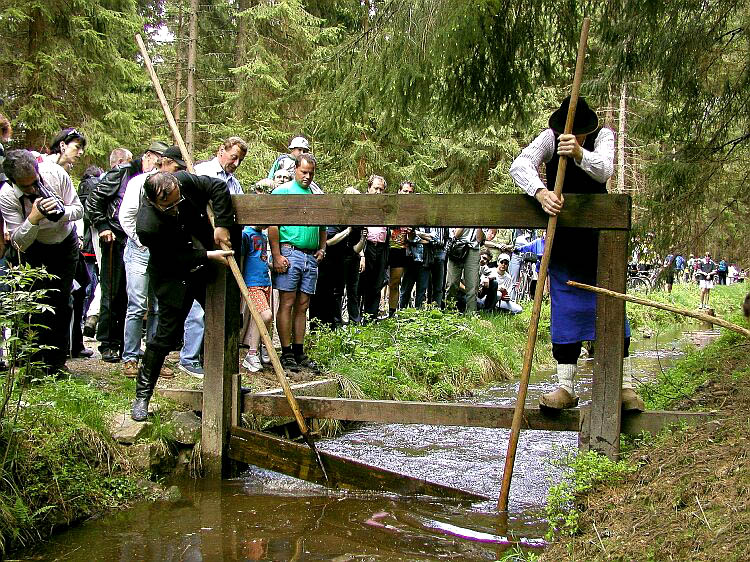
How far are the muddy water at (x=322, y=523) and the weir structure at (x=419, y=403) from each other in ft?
0.89

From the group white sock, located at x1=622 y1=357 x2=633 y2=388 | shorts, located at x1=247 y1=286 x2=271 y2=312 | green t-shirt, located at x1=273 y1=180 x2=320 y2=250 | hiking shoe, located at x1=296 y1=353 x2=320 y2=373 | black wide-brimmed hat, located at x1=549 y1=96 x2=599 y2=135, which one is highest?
black wide-brimmed hat, located at x1=549 y1=96 x2=599 y2=135

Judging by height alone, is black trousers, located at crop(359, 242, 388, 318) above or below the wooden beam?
above

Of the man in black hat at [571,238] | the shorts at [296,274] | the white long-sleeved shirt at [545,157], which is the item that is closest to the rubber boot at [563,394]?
the man in black hat at [571,238]

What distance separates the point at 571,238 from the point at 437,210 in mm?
874

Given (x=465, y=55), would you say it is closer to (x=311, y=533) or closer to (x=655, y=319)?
(x=311, y=533)

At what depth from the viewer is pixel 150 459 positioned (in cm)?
531

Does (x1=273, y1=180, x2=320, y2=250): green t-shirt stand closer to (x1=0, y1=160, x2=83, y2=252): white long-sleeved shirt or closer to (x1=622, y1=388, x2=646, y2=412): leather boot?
(x1=0, y1=160, x2=83, y2=252): white long-sleeved shirt

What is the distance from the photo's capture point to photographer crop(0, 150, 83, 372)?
566 cm

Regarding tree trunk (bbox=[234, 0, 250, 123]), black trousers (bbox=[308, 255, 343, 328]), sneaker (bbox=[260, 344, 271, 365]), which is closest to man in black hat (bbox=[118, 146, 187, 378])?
sneaker (bbox=[260, 344, 271, 365])

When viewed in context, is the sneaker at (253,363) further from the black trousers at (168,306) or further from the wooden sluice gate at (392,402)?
the black trousers at (168,306)

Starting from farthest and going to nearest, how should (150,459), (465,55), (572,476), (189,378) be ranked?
(189,378)
(465,55)
(150,459)
(572,476)

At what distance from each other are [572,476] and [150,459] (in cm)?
270

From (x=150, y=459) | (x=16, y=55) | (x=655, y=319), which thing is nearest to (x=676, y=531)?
(x=150, y=459)

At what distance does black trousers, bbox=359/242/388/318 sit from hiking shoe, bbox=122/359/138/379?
Answer: 13.2 ft
